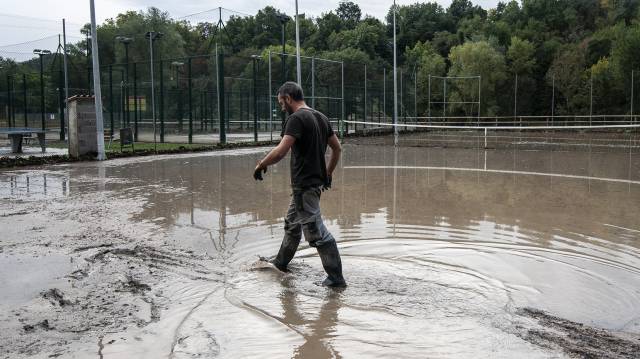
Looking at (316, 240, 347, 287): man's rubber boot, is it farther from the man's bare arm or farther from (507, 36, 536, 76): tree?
(507, 36, 536, 76): tree

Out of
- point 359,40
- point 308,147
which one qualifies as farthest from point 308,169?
point 359,40

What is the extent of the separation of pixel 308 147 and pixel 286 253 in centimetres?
96

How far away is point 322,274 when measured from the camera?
219 inches

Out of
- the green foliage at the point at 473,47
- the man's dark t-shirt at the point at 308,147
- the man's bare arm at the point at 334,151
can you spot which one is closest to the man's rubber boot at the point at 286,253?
the man's dark t-shirt at the point at 308,147

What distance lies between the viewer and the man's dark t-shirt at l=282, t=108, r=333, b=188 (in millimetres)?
5082

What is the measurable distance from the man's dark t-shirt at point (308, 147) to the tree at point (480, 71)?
41706 mm

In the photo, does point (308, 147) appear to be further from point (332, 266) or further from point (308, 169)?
point (332, 266)

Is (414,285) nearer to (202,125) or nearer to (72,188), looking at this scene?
(72,188)

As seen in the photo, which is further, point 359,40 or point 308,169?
point 359,40

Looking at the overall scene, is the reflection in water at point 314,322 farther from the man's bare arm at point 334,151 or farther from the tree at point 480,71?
the tree at point 480,71

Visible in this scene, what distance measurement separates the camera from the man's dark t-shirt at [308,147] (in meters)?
5.08

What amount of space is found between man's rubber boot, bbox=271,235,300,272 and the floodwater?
10cm

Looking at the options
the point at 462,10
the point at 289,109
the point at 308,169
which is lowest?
the point at 308,169

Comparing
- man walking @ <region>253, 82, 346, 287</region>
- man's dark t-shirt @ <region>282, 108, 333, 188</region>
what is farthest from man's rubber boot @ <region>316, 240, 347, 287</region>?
man's dark t-shirt @ <region>282, 108, 333, 188</region>
